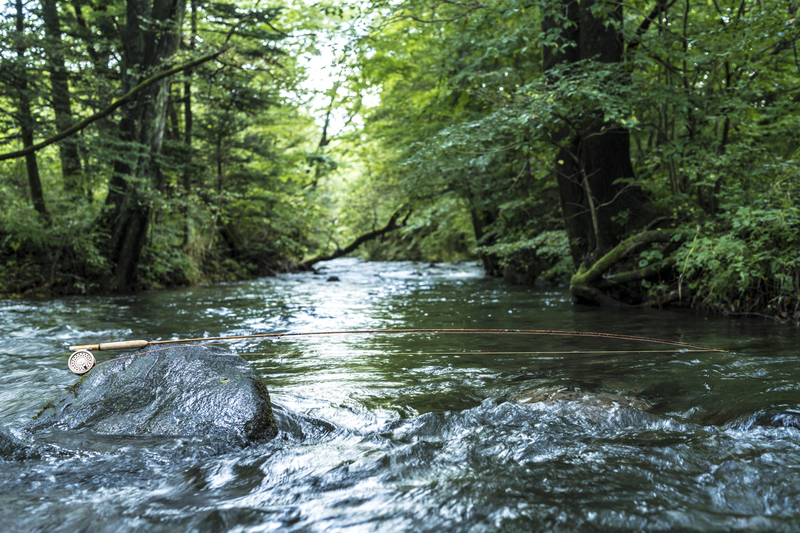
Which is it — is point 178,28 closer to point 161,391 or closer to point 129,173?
point 129,173

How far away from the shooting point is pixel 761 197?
634cm

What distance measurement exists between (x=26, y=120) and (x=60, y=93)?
1006mm

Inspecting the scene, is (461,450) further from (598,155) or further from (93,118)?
(93,118)

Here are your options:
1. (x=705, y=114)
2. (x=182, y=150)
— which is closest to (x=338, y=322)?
(x=705, y=114)

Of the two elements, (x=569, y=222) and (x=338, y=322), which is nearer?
(x=338, y=322)

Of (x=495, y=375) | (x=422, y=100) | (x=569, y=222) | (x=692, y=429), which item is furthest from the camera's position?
(x=422, y=100)

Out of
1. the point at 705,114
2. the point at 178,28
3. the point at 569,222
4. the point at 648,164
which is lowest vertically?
the point at 569,222

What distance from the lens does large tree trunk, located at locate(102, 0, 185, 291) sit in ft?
36.8

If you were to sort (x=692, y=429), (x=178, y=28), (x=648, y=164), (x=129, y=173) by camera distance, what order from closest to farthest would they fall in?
(x=692, y=429) < (x=648, y=164) < (x=178, y=28) < (x=129, y=173)

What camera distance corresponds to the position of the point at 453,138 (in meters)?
7.99

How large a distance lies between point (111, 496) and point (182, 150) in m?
12.7

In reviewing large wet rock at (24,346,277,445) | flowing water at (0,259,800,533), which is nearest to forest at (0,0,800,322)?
flowing water at (0,259,800,533)

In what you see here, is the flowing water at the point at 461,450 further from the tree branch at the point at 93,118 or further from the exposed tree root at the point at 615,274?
the tree branch at the point at 93,118

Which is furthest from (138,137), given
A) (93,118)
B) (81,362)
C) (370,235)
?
(370,235)
